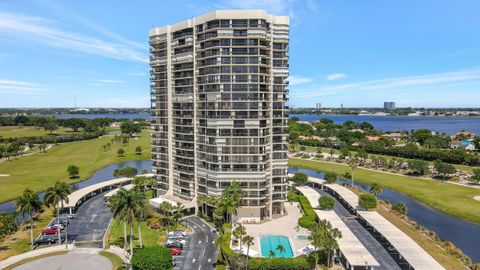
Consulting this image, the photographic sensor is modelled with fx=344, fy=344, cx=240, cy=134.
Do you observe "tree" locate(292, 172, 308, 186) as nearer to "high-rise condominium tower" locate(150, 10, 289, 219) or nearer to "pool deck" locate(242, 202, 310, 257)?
"pool deck" locate(242, 202, 310, 257)

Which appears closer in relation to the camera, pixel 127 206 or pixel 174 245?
pixel 127 206

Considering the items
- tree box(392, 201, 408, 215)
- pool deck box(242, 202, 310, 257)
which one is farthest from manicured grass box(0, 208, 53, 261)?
tree box(392, 201, 408, 215)

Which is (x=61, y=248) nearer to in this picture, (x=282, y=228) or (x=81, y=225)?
(x=81, y=225)

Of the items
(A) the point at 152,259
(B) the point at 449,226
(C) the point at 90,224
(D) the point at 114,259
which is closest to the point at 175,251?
(A) the point at 152,259

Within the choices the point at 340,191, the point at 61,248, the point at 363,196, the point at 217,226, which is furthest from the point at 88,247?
the point at 340,191

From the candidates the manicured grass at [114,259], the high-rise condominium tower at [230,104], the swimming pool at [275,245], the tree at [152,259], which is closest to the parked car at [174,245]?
the manicured grass at [114,259]

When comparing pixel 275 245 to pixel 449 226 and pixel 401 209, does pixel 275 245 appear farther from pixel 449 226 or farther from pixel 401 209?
pixel 449 226

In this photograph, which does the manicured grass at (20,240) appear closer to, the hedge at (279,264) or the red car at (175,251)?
the red car at (175,251)
